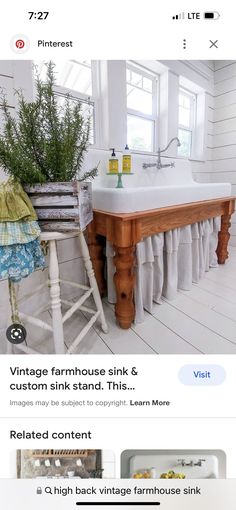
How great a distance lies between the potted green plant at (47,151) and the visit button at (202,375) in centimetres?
39

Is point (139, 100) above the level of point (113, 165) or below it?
above

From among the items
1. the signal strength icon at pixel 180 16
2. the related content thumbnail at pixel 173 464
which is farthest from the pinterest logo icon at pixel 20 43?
the related content thumbnail at pixel 173 464

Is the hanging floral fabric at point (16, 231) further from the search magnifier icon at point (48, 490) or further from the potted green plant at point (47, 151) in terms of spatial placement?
the search magnifier icon at point (48, 490)

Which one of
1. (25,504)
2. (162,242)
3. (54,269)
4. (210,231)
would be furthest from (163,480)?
(210,231)

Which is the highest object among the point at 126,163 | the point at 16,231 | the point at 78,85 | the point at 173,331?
the point at 78,85

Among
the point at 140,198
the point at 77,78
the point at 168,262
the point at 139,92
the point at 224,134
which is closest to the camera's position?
the point at 140,198

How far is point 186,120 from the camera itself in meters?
1.45

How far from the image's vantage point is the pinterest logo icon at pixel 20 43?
333 mm

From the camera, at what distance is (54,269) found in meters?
0.57

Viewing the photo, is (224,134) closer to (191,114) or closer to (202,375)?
(191,114)

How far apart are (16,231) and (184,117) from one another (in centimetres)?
142

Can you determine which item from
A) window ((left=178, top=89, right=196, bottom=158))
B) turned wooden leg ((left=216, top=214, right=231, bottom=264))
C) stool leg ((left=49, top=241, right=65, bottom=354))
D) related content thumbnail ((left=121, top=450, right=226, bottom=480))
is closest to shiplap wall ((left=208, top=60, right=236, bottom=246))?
window ((left=178, top=89, right=196, bottom=158))

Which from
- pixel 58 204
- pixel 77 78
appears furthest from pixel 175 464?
pixel 77 78

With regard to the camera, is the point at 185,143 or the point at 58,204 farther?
the point at 185,143
